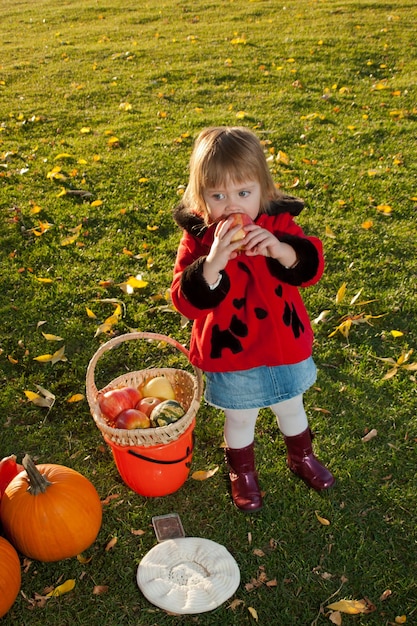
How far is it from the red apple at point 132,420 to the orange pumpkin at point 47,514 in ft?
1.07

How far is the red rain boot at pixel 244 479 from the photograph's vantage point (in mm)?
2957

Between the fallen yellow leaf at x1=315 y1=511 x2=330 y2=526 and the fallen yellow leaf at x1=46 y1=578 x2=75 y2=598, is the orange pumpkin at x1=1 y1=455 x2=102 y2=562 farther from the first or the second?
the fallen yellow leaf at x1=315 y1=511 x2=330 y2=526

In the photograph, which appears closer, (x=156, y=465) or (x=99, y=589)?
(x=99, y=589)

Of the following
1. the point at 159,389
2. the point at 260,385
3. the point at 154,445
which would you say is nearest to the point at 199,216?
the point at 260,385

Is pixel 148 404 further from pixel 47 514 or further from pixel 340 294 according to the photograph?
pixel 340 294

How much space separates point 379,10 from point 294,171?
680 cm

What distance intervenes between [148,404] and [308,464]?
844mm

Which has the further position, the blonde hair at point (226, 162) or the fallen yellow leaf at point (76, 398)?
the fallen yellow leaf at point (76, 398)

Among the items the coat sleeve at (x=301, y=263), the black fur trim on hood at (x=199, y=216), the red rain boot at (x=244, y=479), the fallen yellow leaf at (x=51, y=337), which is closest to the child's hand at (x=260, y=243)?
the coat sleeve at (x=301, y=263)

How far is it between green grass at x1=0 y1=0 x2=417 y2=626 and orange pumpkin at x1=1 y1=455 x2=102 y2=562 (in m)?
0.14

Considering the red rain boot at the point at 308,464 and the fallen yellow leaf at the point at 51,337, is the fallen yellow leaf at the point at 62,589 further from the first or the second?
the fallen yellow leaf at the point at 51,337

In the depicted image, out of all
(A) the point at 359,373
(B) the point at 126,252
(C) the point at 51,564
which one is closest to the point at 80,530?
(C) the point at 51,564

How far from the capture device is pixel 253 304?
8.83 ft

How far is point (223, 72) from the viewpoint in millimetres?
8414
